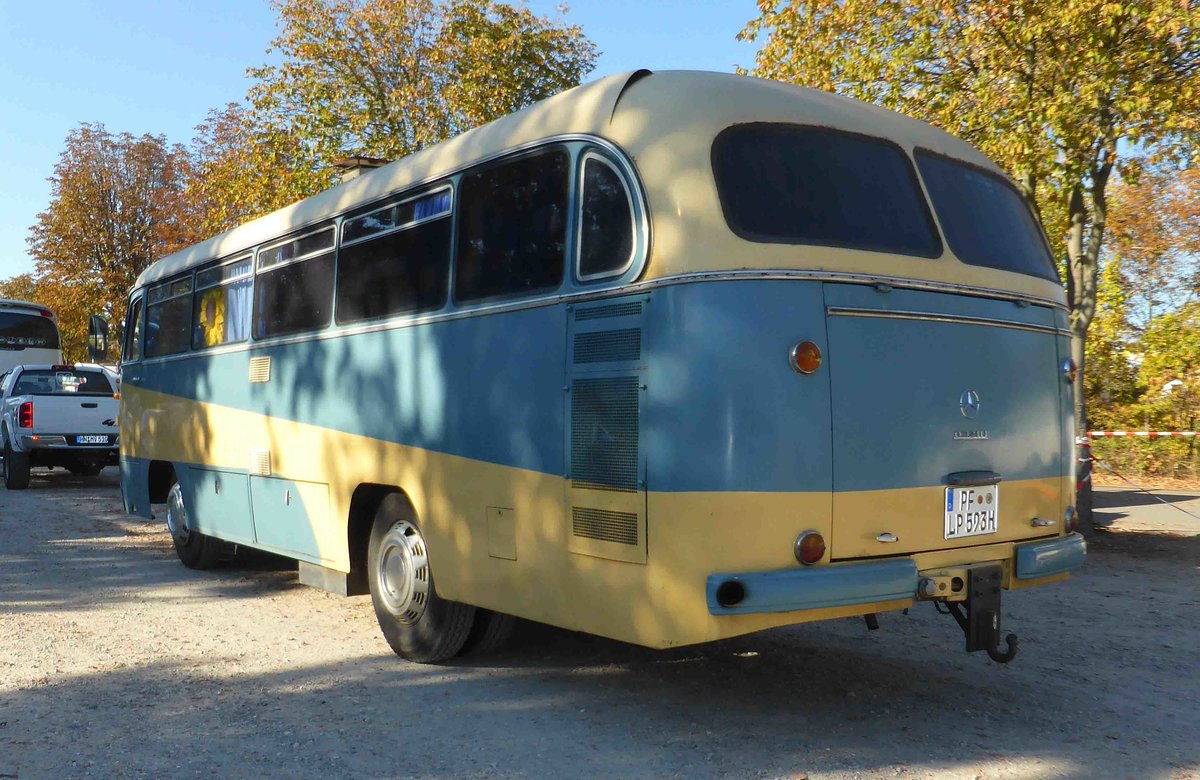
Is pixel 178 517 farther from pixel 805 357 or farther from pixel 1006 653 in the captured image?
pixel 1006 653

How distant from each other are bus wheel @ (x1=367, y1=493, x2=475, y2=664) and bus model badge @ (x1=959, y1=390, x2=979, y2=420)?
2831 millimetres

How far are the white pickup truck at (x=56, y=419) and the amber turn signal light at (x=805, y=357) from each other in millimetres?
15859

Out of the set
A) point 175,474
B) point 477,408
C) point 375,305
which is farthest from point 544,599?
point 175,474

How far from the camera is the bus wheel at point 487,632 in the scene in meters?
6.38

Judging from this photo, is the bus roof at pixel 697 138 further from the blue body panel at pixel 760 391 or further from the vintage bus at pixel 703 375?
the blue body panel at pixel 760 391

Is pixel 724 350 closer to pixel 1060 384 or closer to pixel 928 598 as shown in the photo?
pixel 928 598

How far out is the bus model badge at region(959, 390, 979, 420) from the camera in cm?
521

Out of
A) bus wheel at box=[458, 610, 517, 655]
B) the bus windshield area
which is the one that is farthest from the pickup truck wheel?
bus wheel at box=[458, 610, 517, 655]

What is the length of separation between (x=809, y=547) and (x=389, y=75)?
18370mm

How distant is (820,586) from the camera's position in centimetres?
462

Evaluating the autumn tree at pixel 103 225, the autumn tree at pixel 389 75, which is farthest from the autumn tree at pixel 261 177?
the autumn tree at pixel 103 225

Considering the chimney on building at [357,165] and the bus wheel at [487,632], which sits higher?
the chimney on building at [357,165]

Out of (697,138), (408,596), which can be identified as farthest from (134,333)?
(697,138)

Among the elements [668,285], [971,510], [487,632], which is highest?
[668,285]
